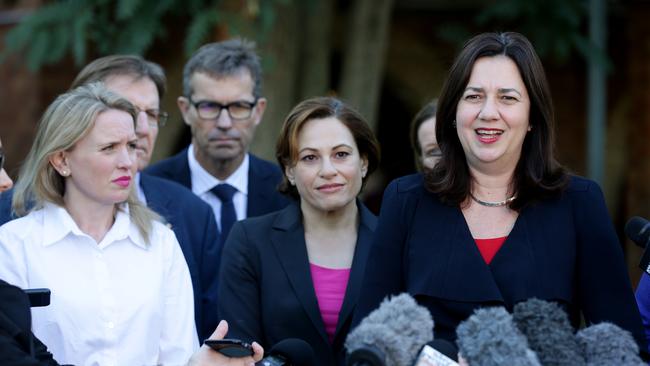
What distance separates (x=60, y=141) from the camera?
3.93 metres

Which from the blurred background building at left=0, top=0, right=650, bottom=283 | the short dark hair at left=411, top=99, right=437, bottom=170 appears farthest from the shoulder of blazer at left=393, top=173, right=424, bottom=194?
the blurred background building at left=0, top=0, right=650, bottom=283

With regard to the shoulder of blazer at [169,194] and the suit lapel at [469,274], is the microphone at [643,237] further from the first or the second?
the shoulder of blazer at [169,194]

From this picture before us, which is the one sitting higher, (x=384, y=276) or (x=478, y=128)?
(x=478, y=128)

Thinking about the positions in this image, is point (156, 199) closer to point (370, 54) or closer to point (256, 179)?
point (256, 179)

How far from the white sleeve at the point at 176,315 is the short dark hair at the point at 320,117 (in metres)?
0.66

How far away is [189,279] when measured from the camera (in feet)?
13.4

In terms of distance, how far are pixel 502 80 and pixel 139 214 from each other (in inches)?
64.1

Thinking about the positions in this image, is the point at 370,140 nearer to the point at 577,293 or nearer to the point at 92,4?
the point at 577,293

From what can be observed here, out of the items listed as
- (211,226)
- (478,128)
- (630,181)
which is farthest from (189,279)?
(630,181)

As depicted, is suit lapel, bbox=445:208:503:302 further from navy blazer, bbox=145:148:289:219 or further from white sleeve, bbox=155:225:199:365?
navy blazer, bbox=145:148:289:219

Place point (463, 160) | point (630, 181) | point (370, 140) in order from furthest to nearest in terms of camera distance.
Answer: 1. point (630, 181)
2. point (370, 140)
3. point (463, 160)

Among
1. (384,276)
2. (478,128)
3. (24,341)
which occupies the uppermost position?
(478,128)

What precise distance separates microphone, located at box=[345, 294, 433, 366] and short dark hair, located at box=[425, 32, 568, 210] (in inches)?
27.6

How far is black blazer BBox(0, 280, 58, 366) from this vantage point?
3090mm
